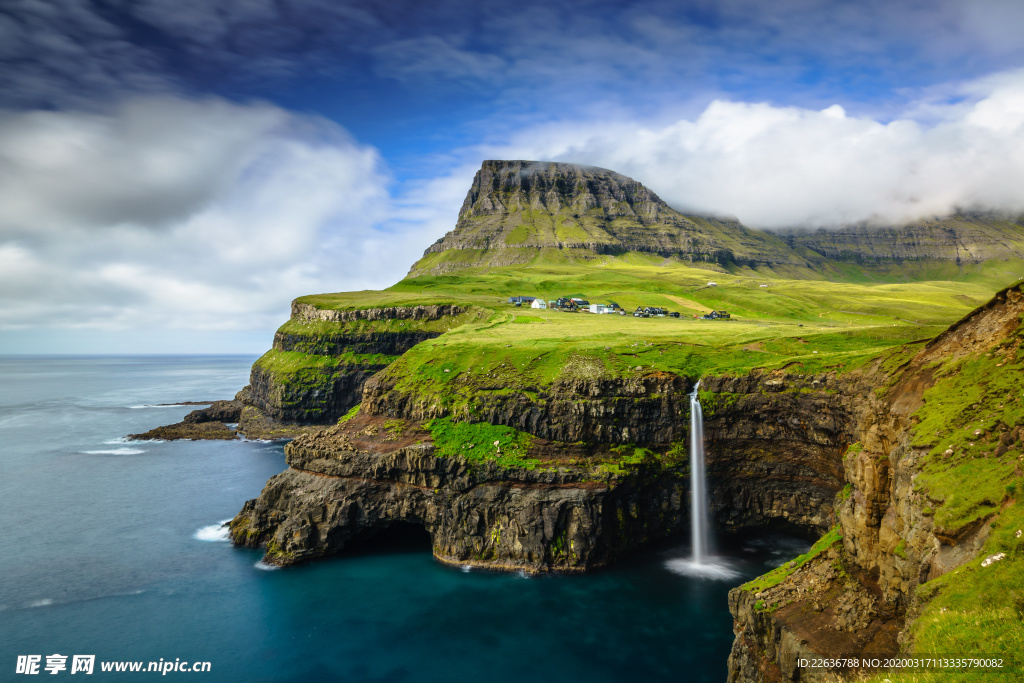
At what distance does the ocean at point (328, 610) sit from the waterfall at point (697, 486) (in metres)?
2.15

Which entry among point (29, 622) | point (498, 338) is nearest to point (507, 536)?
point (498, 338)

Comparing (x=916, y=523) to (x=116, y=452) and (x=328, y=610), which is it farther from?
(x=116, y=452)

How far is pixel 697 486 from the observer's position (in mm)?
53344

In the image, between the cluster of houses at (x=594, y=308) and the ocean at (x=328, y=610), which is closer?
the ocean at (x=328, y=610)

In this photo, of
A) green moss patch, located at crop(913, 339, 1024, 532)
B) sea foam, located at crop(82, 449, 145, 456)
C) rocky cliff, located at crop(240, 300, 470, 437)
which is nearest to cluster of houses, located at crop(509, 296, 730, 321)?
rocky cliff, located at crop(240, 300, 470, 437)

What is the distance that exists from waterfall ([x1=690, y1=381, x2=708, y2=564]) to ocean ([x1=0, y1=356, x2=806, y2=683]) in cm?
215

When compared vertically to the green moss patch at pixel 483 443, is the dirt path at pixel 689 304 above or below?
above

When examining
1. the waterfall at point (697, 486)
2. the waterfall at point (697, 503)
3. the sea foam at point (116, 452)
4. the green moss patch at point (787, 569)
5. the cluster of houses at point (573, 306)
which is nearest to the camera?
the green moss patch at point (787, 569)

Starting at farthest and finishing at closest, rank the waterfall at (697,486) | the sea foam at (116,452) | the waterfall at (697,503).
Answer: the sea foam at (116,452) < the waterfall at (697,486) < the waterfall at (697,503)

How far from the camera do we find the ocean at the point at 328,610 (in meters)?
36.4

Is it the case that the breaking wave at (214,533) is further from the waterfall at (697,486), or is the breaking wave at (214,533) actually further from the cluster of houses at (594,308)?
the cluster of houses at (594,308)

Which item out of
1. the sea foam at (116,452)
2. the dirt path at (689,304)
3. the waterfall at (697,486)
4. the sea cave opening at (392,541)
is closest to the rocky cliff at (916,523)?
the waterfall at (697,486)

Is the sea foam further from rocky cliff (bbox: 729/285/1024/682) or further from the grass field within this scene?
rocky cliff (bbox: 729/285/1024/682)

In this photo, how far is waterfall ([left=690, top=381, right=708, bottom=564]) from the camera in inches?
2078
